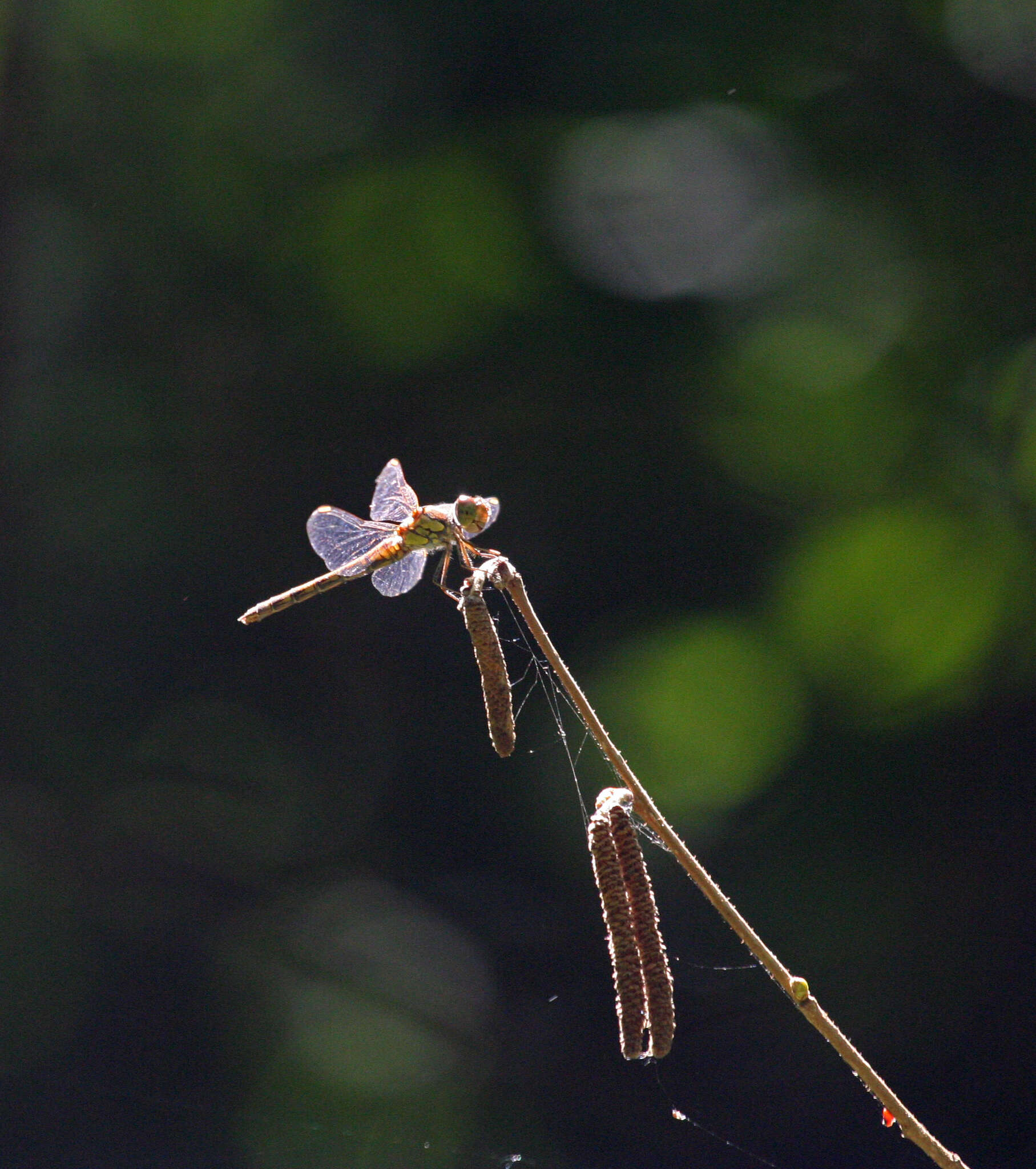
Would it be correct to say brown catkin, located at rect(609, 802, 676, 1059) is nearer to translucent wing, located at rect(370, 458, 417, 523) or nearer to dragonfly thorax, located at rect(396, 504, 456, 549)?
dragonfly thorax, located at rect(396, 504, 456, 549)

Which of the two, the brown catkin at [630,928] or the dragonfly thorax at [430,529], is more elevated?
the dragonfly thorax at [430,529]

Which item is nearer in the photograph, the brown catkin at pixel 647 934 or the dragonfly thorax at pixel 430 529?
the brown catkin at pixel 647 934

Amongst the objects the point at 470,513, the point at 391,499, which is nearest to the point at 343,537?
the point at 391,499

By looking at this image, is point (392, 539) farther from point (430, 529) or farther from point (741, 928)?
point (741, 928)

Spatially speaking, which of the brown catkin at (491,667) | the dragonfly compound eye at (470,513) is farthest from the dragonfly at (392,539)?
the brown catkin at (491,667)

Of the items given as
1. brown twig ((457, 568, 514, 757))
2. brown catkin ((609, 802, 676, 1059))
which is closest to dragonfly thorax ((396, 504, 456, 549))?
brown twig ((457, 568, 514, 757))

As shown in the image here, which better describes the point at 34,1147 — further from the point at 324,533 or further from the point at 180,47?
the point at 180,47

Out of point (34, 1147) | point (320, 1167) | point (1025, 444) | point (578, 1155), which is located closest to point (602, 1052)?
point (578, 1155)

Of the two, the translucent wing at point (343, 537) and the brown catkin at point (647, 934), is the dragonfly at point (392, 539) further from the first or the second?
the brown catkin at point (647, 934)
